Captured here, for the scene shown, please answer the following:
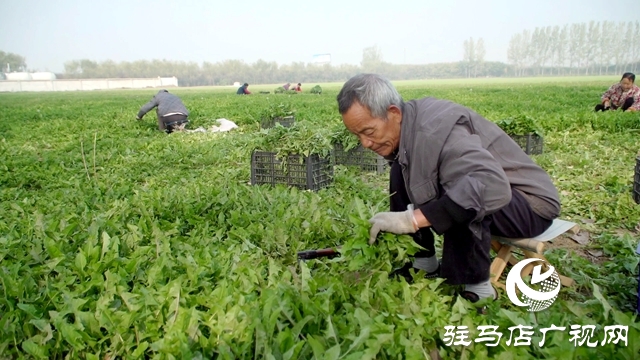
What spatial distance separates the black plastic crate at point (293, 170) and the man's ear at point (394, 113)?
2762 millimetres

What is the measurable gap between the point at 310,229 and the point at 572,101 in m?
15.7

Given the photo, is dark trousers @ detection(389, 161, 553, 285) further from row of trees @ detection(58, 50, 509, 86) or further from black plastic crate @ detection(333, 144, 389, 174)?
row of trees @ detection(58, 50, 509, 86)

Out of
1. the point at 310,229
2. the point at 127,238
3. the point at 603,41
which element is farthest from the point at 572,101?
the point at 603,41

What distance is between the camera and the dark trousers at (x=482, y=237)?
252 cm

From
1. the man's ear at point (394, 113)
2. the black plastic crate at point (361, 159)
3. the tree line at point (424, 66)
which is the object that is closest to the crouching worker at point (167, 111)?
the black plastic crate at point (361, 159)

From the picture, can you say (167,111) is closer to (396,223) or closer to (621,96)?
(396,223)

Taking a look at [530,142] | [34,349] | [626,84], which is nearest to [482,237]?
[34,349]

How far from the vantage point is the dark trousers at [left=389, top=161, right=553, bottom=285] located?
2518 mm

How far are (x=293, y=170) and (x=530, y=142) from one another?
13.0 feet

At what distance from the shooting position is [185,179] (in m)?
6.43

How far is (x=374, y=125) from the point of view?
2488 mm

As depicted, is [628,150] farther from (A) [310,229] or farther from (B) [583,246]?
(A) [310,229]

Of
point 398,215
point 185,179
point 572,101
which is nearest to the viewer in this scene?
point 398,215

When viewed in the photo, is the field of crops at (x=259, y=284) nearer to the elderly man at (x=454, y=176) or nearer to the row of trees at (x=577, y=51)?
the elderly man at (x=454, y=176)
